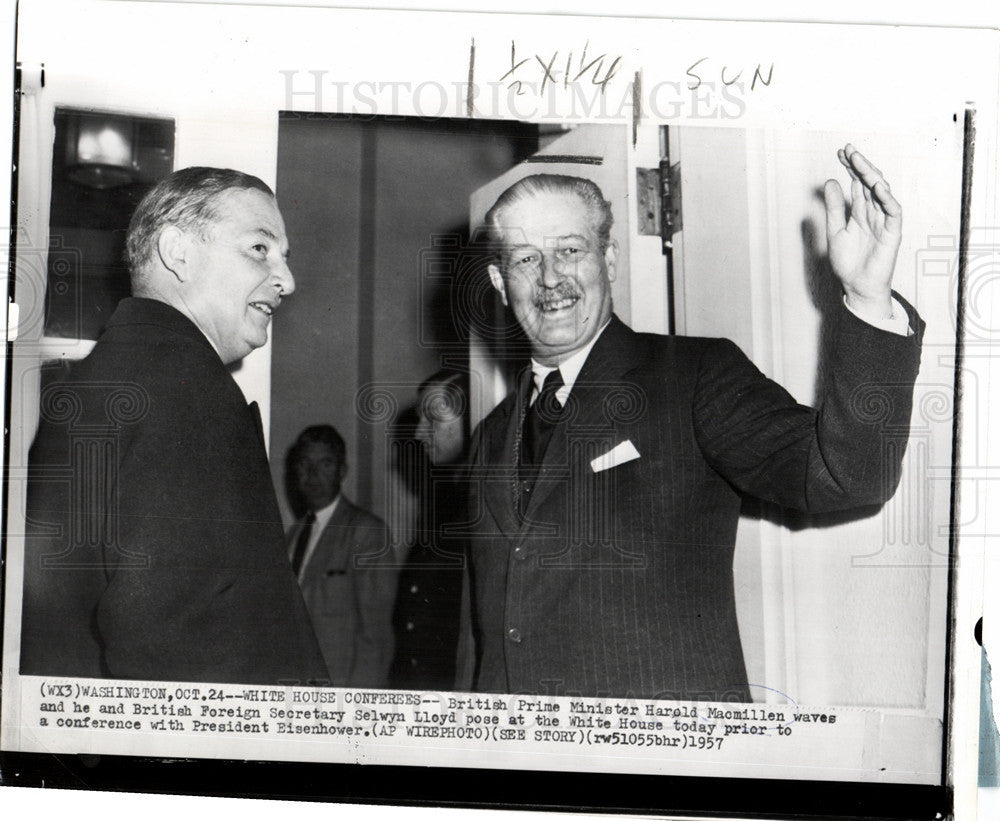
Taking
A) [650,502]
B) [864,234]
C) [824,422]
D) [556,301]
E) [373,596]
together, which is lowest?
[373,596]

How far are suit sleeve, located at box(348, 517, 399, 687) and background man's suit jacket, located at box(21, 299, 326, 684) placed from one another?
7 cm

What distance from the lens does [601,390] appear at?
130 cm

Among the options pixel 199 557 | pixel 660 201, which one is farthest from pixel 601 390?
pixel 199 557

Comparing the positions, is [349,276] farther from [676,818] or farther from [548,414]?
[676,818]

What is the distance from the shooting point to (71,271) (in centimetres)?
132

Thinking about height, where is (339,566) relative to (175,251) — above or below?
below

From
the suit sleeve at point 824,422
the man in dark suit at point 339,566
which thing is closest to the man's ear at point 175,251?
the man in dark suit at point 339,566

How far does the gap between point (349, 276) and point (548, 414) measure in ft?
1.12

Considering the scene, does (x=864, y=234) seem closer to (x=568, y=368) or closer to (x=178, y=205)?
(x=568, y=368)

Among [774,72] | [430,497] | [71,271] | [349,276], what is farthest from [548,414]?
[71,271]

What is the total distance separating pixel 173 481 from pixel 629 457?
636 millimetres

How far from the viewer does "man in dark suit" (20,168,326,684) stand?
1.29 m

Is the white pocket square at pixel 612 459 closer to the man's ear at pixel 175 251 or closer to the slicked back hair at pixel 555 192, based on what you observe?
the slicked back hair at pixel 555 192

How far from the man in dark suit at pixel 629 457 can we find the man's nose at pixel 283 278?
287 millimetres
